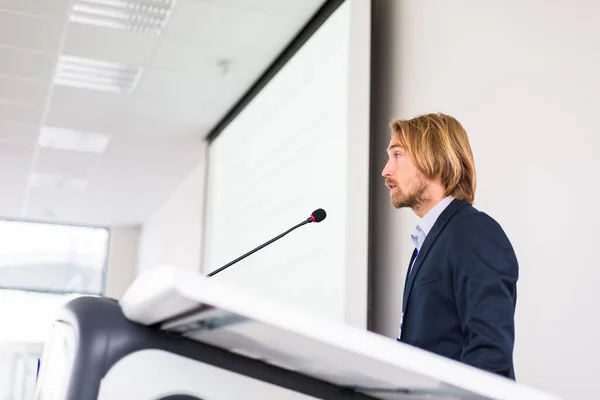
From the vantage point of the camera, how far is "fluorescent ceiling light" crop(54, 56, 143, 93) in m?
4.70

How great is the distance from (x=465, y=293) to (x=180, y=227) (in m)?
6.18

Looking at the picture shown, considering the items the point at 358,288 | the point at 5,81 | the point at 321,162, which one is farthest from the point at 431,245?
the point at 5,81

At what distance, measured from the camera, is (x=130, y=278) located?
8.97 meters

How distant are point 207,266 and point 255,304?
4966mm

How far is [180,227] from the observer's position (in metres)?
7.12

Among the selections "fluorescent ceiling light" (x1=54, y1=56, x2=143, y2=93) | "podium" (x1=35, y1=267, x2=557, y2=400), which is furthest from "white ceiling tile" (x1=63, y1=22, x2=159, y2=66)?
"podium" (x1=35, y1=267, x2=557, y2=400)

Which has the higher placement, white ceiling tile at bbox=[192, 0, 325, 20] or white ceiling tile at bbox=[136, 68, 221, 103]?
white ceiling tile at bbox=[136, 68, 221, 103]

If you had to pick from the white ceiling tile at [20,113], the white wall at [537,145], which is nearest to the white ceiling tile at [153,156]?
the white ceiling tile at [20,113]

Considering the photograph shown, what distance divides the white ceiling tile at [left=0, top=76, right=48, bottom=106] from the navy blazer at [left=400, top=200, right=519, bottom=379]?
4.09m

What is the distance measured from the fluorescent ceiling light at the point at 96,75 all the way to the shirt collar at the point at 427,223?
3609 millimetres

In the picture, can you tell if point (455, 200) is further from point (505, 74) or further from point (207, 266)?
point (207, 266)

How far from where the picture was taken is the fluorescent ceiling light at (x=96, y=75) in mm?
4703

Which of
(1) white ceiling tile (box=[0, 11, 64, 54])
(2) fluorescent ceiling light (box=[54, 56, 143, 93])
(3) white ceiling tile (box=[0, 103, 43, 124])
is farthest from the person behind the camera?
(3) white ceiling tile (box=[0, 103, 43, 124])

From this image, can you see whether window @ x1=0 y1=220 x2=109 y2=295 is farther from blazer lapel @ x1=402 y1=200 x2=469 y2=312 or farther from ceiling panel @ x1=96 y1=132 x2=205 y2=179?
blazer lapel @ x1=402 y1=200 x2=469 y2=312
